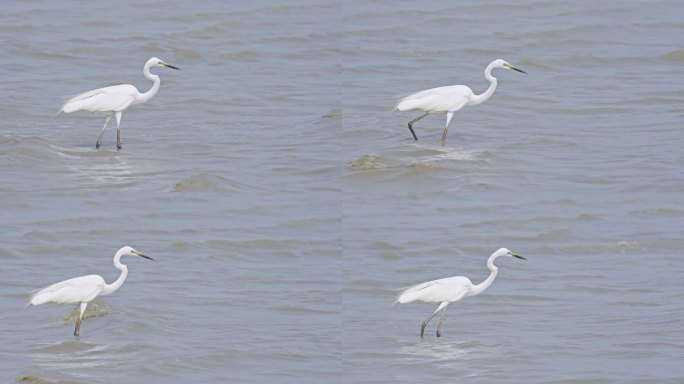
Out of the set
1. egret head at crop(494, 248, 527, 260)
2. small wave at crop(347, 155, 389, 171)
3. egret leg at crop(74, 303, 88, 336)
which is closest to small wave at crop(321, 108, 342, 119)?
small wave at crop(347, 155, 389, 171)

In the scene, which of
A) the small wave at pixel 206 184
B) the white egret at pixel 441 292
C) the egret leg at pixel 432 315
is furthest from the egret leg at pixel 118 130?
the egret leg at pixel 432 315

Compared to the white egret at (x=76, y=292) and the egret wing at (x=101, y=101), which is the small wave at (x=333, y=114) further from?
the white egret at (x=76, y=292)

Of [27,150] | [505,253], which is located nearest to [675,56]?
[505,253]

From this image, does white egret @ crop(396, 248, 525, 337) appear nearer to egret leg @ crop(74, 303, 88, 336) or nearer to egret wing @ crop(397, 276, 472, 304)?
egret wing @ crop(397, 276, 472, 304)

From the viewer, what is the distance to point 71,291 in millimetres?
9828

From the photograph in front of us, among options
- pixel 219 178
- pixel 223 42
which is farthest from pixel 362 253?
pixel 223 42

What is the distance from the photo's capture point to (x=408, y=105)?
1200 cm

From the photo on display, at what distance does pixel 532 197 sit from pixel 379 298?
1.77 m

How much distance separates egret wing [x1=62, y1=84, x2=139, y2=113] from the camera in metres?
12.0

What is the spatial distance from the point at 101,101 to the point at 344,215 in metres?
2.53

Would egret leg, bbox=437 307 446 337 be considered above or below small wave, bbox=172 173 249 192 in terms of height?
below

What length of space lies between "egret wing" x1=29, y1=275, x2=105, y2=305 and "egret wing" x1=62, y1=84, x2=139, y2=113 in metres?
2.26

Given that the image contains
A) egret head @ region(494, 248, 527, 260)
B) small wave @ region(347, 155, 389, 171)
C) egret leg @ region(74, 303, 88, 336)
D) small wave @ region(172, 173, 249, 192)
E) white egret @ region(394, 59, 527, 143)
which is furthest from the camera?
white egret @ region(394, 59, 527, 143)

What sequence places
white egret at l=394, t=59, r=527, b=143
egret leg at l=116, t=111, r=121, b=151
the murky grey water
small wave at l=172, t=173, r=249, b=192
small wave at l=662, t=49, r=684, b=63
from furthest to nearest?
small wave at l=662, t=49, r=684, b=63
white egret at l=394, t=59, r=527, b=143
egret leg at l=116, t=111, r=121, b=151
small wave at l=172, t=173, r=249, b=192
the murky grey water
